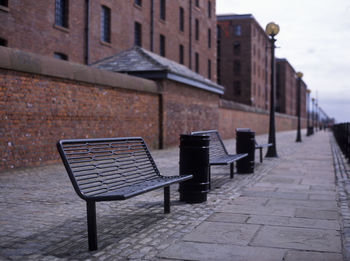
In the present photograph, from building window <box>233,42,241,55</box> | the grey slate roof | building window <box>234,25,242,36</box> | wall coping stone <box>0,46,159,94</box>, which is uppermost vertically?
building window <box>234,25,242,36</box>

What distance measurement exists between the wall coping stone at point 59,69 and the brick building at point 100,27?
625 cm

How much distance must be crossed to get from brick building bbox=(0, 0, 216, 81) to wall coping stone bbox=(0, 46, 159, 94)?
6.25 meters

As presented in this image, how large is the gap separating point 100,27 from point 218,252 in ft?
65.7

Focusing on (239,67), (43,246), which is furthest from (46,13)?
(239,67)

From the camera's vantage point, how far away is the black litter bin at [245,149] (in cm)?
938

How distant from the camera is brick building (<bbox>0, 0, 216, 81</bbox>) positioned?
17516 millimetres

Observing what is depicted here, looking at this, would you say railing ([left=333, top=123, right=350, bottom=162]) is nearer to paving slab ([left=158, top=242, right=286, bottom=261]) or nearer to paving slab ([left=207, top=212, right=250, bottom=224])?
paving slab ([left=207, top=212, right=250, bottom=224])

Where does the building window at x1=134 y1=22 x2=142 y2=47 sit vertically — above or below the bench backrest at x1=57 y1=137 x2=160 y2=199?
above

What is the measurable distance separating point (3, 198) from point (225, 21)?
185ft

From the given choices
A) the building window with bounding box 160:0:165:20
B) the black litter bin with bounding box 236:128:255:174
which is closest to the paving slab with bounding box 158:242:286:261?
the black litter bin with bounding box 236:128:255:174

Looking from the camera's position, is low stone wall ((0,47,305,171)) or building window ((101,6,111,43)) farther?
building window ((101,6,111,43))

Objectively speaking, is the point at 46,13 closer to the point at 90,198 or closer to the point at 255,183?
the point at 255,183

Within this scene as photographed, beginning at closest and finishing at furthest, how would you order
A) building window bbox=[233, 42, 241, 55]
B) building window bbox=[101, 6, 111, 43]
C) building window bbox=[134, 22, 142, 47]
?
building window bbox=[101, 6, 111, 43], building window bbox=[134, 22, 142, 47], building window bbox=[233, 42, 241, 55]

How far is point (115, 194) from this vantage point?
381cm
